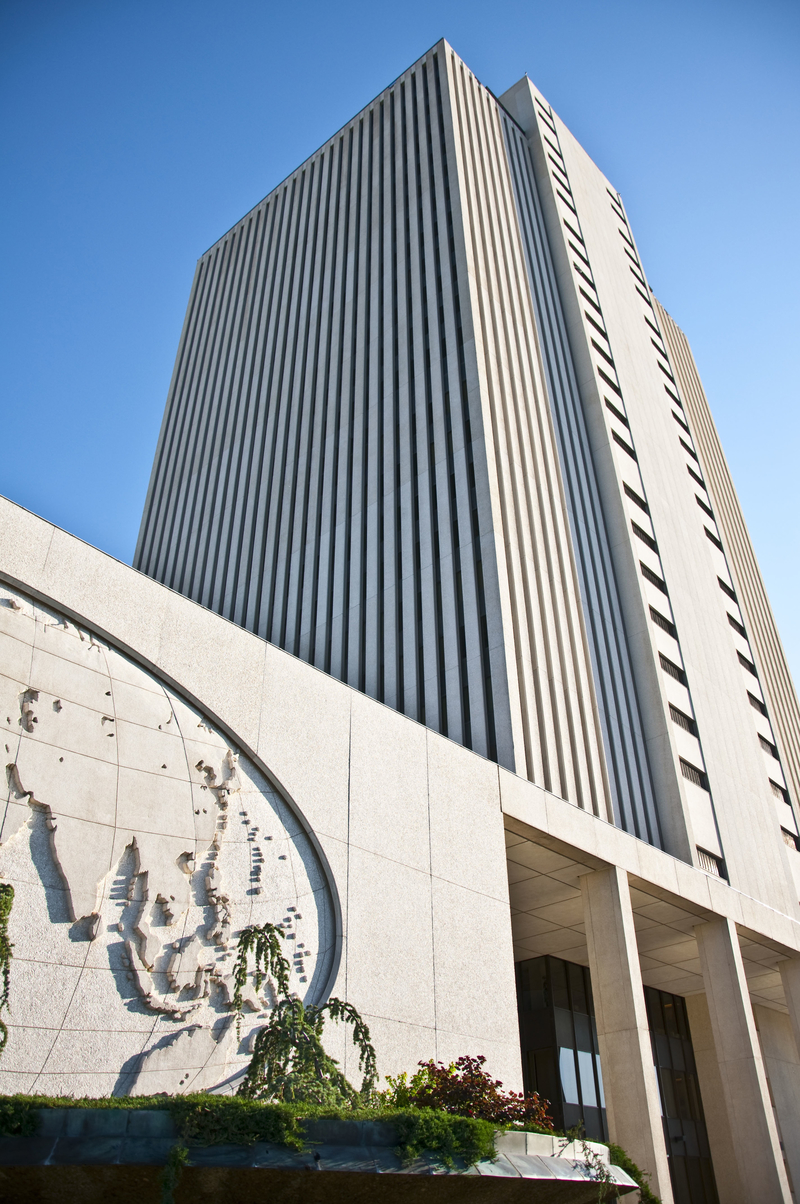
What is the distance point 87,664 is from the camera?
46.4 ft

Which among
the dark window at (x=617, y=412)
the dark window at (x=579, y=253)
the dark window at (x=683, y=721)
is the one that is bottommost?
the dark window at (x=683, y=721)

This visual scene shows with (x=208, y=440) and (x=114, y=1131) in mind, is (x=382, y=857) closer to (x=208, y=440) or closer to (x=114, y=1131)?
(x=114, y=1131)

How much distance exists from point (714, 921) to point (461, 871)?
11853 millimetres

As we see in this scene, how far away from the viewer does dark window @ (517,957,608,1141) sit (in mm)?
25297

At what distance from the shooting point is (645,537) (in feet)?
116

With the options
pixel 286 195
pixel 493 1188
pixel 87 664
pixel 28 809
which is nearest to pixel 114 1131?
pixel 493 1188

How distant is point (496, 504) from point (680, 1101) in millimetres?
21030

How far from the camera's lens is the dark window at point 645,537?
34.6m

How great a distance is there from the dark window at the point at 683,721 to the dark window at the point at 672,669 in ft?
4.57

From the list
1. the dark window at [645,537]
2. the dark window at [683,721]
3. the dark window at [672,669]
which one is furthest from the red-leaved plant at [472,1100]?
the dark window at [645,537]

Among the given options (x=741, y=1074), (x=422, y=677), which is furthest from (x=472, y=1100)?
(x=741, y=1074)

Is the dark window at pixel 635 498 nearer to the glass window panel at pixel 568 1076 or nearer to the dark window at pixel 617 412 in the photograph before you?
the dark window at pixel 617 412

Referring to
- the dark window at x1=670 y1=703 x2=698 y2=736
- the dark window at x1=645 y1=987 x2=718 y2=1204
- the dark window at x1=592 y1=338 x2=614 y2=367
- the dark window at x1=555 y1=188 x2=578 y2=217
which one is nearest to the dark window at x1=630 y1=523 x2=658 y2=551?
the dark window at x1=670 y1=703 x2=698 y2=736

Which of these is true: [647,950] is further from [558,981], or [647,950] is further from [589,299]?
[589,299]
